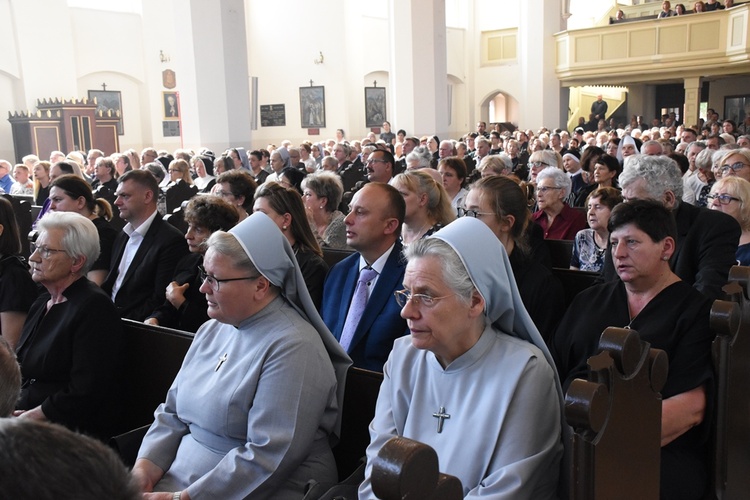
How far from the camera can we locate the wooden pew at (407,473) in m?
1.27

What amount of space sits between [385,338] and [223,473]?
1075mm

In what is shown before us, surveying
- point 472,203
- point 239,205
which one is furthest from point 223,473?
point 239,205

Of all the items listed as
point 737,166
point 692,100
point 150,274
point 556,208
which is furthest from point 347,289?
point 692,100

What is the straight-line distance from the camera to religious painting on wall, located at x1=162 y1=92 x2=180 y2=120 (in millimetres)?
21250

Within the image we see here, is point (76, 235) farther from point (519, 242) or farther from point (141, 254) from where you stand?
point (519, 242)

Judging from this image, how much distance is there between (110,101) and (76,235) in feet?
60.4

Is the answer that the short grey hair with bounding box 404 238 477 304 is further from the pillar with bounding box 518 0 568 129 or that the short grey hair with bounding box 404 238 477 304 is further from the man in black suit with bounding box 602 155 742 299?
the pillar with bounding box 518 0 568 129

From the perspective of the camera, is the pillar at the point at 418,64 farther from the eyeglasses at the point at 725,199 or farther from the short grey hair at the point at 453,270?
the short grey hair at the point at 453,270

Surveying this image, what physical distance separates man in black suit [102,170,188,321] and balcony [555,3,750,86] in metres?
17.7

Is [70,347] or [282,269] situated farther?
[70,347]

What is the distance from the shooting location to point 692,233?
3.65m

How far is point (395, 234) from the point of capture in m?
3.67

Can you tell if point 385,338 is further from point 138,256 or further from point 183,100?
point 183,100

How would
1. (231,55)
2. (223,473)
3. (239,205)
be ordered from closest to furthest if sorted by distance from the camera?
(223,473) → (239,205) → (231,55)
